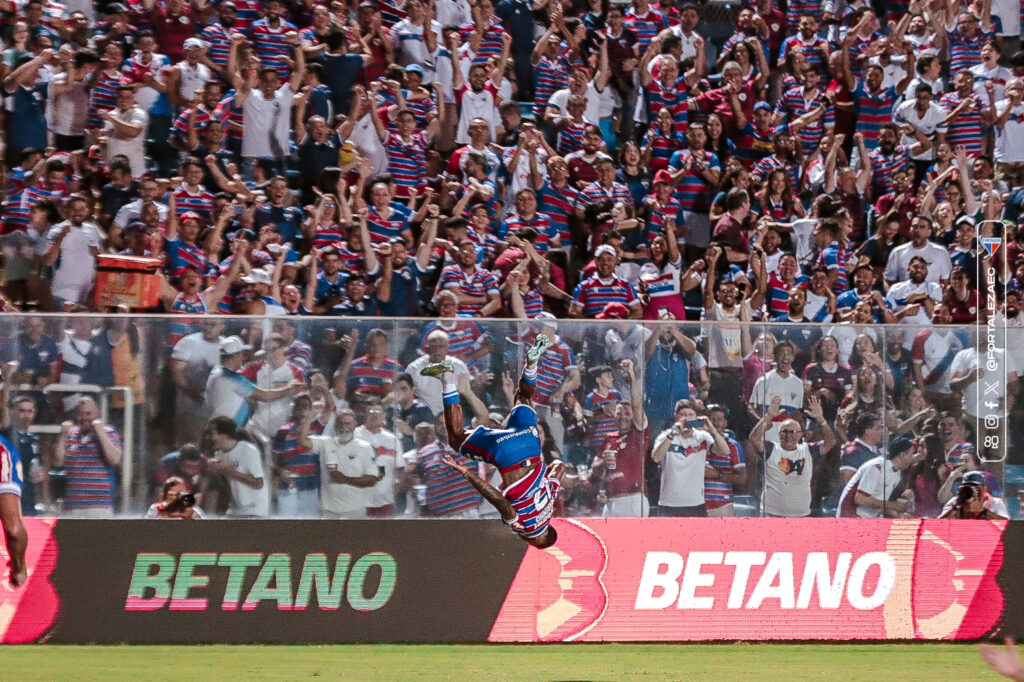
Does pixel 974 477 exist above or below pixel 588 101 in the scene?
below

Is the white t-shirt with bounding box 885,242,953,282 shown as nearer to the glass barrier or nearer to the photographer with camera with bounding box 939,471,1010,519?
the glass barrier

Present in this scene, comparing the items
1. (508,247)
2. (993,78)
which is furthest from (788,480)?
(993,78)

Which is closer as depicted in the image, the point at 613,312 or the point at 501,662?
the point at 501,662

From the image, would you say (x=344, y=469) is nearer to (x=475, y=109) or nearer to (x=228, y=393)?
(x=228, y=393)

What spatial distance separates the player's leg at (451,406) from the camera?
40.2 feet

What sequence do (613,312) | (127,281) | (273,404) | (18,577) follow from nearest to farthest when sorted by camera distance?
1. (18,577)
2. (273,404)
3. (127,281)
4. (613,312)

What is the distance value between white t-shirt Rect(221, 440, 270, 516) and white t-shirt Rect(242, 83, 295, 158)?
14.5 ft

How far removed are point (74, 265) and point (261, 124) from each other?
3.13 meters

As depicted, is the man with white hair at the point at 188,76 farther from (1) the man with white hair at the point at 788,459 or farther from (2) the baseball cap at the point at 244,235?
(1) the man with white hair at the point at 788,459

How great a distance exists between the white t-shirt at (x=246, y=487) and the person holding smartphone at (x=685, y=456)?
153 inches

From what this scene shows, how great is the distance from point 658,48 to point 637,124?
3.76 feet

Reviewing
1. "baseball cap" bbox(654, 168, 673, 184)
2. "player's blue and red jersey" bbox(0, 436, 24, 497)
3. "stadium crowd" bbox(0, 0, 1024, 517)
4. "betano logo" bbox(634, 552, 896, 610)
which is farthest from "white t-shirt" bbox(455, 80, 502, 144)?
"player's blue and red jersey" bbox(0, 436, 24, 497)

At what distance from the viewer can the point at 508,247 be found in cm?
1552

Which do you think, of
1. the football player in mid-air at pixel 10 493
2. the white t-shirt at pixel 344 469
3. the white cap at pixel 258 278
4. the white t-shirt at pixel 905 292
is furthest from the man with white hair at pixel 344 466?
the white t-shirt at pixel 905 292
